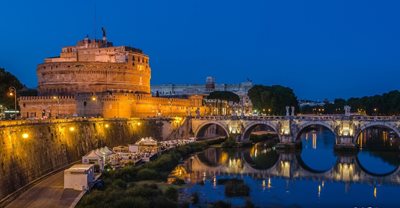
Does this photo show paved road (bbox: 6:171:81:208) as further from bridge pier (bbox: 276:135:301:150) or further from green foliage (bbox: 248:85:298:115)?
green foliage (bbox: 248:85:298:115)

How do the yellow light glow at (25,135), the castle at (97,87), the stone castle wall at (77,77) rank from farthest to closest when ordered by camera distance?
the stone castle wall at (77,77) < the castle at (97,87) < the yellow light glow at (25,135)

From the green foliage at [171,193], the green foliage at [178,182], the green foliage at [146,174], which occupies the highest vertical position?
the green foliage at [146,174]

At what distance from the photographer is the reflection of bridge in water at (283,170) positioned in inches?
1537

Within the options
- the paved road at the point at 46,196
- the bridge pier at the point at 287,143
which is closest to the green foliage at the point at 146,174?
the paved road at the point at 46,196

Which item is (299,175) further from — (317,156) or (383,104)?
(383,104)

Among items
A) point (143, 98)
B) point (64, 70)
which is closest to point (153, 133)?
point (143, 98)

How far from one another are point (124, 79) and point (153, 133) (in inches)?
609

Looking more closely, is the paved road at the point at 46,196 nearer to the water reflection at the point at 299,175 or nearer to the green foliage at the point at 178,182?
the water reflection at the point at 299,175

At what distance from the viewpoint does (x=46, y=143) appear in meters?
31.0

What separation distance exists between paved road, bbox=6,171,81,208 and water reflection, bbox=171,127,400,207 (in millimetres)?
8139

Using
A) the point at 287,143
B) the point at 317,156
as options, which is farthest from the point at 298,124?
the point at 317,156

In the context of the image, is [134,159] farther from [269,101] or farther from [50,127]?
[269,101]

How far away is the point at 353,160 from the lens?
160ft

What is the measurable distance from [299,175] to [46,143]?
20.8 meters
